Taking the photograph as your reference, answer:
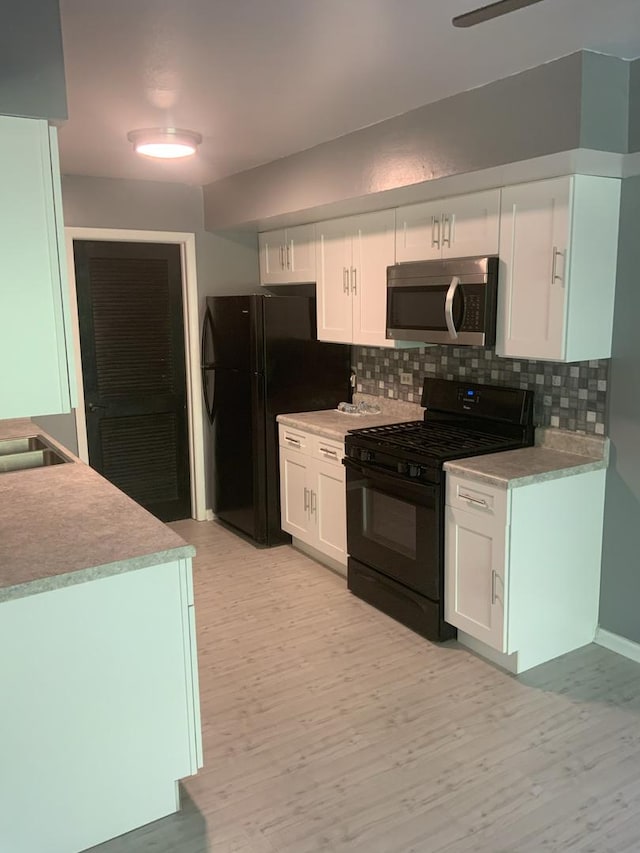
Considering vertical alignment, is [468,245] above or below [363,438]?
above

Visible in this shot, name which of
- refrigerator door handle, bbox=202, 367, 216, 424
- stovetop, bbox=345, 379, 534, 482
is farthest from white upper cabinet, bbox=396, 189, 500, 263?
refrigerator door handle, bbox=202, 367, 216, 424

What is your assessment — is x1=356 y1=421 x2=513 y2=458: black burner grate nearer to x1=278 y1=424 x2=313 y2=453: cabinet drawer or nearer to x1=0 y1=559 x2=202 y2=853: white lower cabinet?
x1=278 y1=424 x2=313 y2=453: cabinet drawer

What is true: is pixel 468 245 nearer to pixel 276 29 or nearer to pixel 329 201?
pixel 329 201

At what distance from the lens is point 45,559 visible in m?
1.90

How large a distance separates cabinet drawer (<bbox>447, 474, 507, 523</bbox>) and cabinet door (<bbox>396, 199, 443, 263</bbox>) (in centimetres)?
114

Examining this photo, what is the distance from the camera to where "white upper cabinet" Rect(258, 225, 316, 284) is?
4324 millimetres

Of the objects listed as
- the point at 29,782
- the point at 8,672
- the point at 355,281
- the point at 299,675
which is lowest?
the point at 299,675

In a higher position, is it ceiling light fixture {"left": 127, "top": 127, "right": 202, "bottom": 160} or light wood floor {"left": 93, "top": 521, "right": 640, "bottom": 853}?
ceiling light fixture {"left": 127, "top": 127, "right": 202, "bottom": 160}

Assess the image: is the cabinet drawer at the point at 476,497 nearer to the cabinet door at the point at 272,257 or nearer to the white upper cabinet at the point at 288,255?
the white upper cabinet at the point at 288,255

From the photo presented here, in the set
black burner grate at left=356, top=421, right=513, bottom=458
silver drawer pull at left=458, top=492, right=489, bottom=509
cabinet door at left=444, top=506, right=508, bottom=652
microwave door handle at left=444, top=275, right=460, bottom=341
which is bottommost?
cabinet door at left=444, top=506, right=508, bottom=652

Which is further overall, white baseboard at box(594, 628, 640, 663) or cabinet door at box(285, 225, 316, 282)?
cabinet door at box(285, 225, 316, 282)

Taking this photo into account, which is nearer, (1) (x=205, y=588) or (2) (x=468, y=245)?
(2) (x=468, y=245)

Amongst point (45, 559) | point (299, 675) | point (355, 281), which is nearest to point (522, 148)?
point (355, 281)

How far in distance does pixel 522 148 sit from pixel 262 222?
85.0 inches
